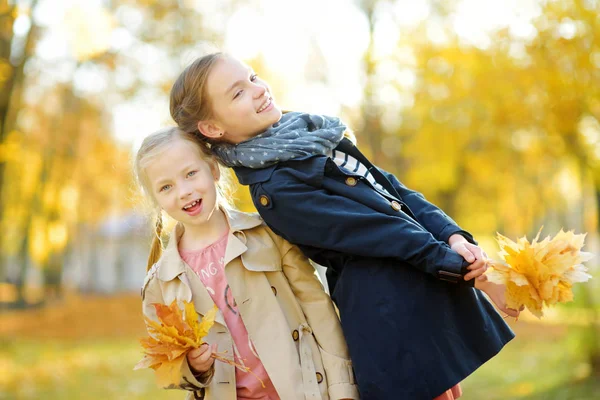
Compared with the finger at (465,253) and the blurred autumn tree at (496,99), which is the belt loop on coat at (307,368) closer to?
the finger at (465,253)

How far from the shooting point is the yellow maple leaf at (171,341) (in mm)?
2305

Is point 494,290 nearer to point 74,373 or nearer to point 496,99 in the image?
point 496,99

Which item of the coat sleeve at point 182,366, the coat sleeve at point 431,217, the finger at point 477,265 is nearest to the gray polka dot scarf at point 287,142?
the coat sleeve at point 431,217

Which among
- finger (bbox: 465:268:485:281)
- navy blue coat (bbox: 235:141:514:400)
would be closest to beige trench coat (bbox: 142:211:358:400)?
navy blue coat (bbox: 235:141:514:400)

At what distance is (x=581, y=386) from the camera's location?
26.7ft

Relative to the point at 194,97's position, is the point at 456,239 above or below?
below

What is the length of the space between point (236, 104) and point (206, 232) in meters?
0.55

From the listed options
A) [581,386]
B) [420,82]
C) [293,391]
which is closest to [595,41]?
[581,386]

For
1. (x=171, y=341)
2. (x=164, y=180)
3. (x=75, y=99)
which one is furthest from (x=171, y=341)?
(x=75, y=99)

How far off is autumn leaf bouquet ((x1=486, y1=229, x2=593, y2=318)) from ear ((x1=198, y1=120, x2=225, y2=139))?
1.20 metres

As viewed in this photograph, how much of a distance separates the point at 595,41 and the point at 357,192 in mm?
5279

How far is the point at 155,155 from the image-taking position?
269cm

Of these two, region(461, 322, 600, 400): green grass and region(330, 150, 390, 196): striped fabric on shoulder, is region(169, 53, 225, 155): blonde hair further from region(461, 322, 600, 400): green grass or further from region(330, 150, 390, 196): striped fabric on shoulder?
region(461, 322, 600, 400): green grass

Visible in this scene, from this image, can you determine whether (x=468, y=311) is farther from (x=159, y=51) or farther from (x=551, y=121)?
(x=159, y=51)
